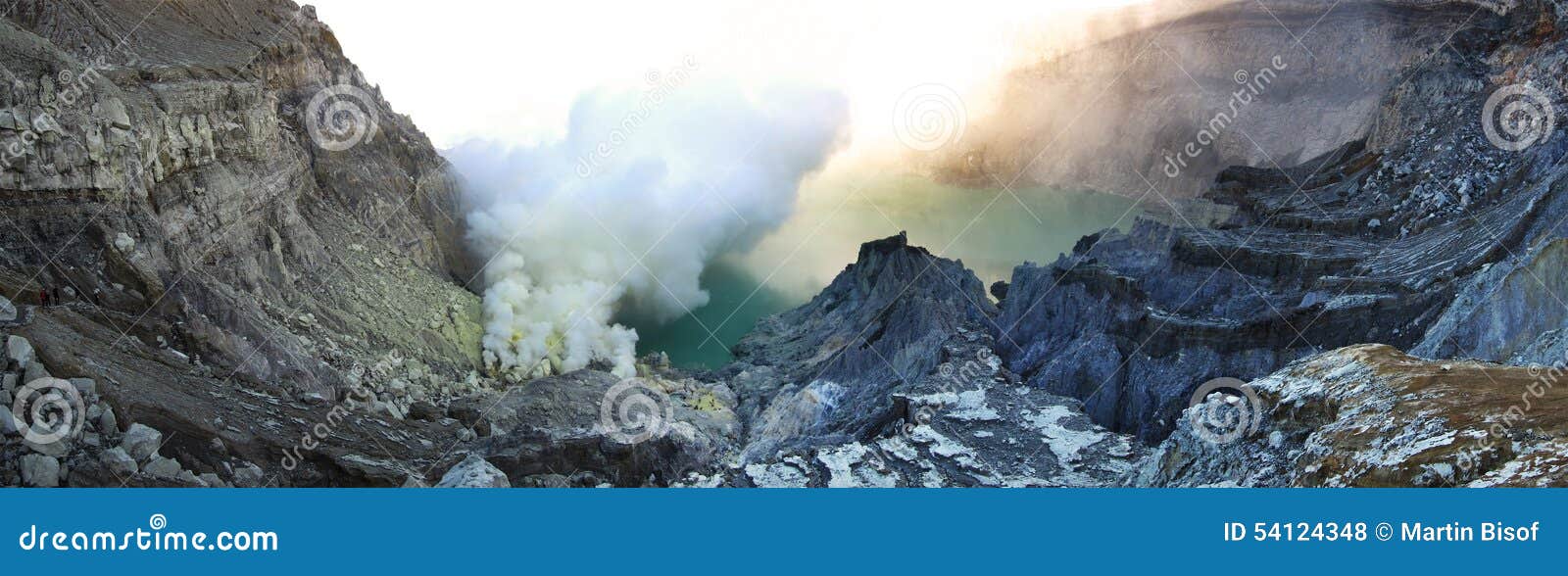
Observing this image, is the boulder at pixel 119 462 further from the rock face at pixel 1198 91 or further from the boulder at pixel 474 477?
the rock face at pixel 1198 91

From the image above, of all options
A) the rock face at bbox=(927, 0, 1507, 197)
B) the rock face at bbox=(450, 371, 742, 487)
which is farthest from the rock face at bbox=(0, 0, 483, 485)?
the rock face at bbox=(927, 0, 1507, 197)

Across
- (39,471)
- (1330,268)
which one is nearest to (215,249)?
(39,471)

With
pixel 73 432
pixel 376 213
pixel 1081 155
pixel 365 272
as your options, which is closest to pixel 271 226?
pixel 365 272

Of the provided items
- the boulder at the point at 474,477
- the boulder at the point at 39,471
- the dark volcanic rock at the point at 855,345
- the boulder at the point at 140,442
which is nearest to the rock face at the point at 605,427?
the dark volcanic rock at the point at 855,345

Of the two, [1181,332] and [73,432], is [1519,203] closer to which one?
[1181,332]

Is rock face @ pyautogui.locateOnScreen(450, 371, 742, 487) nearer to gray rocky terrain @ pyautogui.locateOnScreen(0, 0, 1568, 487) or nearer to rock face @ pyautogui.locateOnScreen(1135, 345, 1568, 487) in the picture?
gray rocky terrain @ pyautogui.locateOnScreen(0, 0, 1568, 487)

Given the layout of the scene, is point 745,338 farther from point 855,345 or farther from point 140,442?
point 140,442
